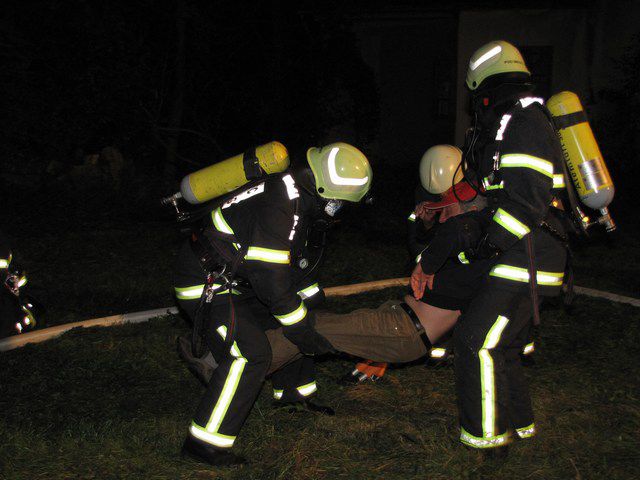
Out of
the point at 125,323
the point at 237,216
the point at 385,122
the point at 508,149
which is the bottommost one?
the point at 385,122

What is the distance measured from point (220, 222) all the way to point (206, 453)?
1.32 meters

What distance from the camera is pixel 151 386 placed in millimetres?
4781

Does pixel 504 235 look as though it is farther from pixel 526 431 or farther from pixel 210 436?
pixel 210 436

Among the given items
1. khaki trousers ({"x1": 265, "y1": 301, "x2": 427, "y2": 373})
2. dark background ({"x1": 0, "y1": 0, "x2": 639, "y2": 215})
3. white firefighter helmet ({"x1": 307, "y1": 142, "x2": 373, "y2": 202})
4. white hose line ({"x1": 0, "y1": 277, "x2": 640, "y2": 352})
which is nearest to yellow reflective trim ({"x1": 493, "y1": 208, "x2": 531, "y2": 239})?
white firefighter helmet ({"x1": 307, "y1": 142, "x2": 373, "y2": 202})

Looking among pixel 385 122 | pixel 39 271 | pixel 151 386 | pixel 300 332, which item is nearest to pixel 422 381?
pixel 300 332

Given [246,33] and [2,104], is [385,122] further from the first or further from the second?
[2,104]

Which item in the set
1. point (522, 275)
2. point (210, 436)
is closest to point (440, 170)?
point (522, 275)

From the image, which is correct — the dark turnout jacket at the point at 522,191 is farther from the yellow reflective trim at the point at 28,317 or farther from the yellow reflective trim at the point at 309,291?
the yellow reflective trim at the point at 28,317

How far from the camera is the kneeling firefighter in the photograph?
3510mm

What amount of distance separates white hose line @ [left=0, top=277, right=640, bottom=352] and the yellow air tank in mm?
3426

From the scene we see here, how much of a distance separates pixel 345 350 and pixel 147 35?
967 cm

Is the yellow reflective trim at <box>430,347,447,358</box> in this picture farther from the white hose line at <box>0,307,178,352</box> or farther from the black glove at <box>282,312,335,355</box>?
the white hose line at <box>0,307,178,352</box>

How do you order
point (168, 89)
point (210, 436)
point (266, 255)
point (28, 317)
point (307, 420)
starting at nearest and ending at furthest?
point (266, 255) < point (210, 436) < point (307, 420) < point (28, 317) < point (168, 89)

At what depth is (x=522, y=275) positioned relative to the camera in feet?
11.5
